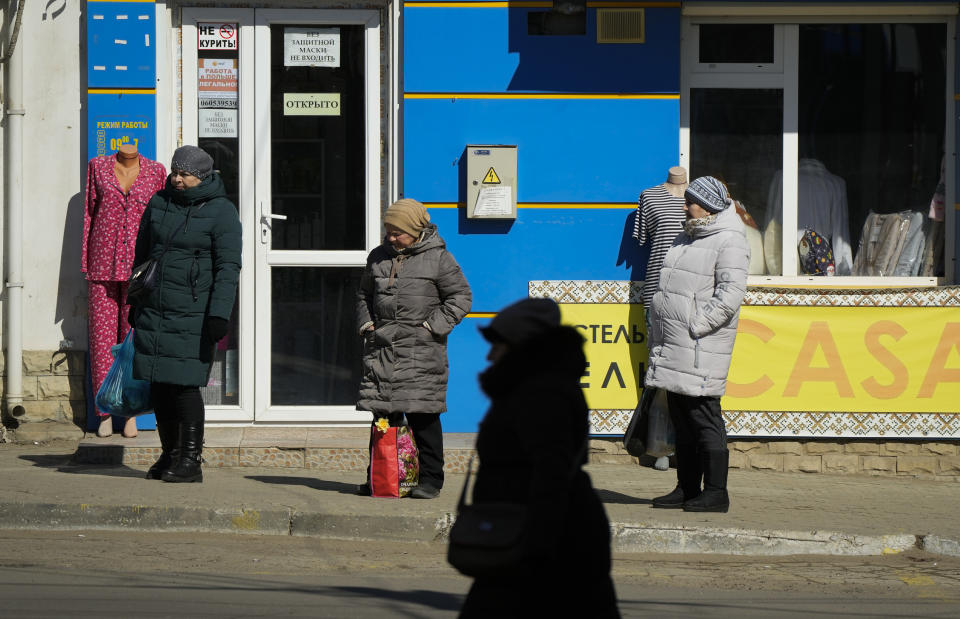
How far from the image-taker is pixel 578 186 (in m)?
9.33

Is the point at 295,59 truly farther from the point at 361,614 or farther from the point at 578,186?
the point at 361,614

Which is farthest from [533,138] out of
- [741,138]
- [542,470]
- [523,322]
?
[542,470]

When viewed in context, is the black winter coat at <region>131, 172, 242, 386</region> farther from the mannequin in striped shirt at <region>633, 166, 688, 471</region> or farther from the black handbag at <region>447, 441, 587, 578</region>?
the black handbag at <region>447, 441, 587, 578</region>

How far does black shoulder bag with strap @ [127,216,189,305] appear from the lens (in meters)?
7.53

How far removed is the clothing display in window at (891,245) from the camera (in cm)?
962

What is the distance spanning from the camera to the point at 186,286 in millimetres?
7590

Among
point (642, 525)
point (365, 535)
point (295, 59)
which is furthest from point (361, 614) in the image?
point (295, 59)

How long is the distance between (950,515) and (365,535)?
358 cm

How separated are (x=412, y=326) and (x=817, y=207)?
3.88 meters

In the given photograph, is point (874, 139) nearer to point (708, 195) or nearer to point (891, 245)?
point (891, 245)

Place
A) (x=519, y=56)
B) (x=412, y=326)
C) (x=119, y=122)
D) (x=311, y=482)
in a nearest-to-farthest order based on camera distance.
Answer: (x=412, y=326), (x=311, y=482), (x=119, y=122), (x=519, y=56)

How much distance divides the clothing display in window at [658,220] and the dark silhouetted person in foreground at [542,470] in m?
5.34

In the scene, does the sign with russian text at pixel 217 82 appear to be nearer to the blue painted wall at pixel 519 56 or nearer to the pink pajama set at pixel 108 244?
the pink pajama set at pixel 108 244

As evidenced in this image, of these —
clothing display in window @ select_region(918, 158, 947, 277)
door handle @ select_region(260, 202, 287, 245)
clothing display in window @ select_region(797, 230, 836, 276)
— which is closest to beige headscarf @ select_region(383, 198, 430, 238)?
door handle @ select_region(260, 202, 287, 245)
